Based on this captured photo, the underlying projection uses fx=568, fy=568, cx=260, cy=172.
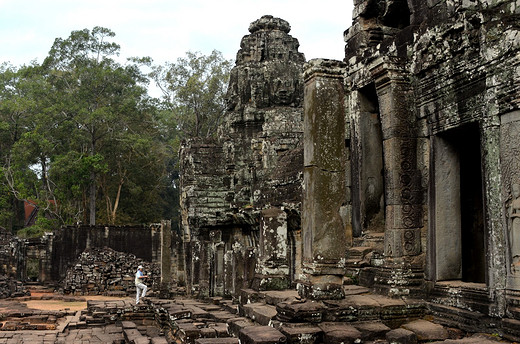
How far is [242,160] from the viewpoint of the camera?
15734mm

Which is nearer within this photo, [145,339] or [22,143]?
[145,339]

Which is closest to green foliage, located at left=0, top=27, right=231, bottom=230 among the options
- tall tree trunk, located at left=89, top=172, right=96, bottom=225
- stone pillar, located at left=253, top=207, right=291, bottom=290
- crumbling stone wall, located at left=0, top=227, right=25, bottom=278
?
tall tree trunk, located at left=89, top=172, right=96, bottom=225

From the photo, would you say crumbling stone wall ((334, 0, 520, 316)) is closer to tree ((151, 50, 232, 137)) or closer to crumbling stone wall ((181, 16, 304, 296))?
crumbling stone wall ((181, 16, 304, 296))

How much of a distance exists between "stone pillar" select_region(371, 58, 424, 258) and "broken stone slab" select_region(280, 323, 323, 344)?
1.69 m

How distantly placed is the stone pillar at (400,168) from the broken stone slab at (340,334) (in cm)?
147

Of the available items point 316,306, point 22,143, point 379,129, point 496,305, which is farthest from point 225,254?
point 22,143

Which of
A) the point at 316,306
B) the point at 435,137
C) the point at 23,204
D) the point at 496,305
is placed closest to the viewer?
the point at 496,305

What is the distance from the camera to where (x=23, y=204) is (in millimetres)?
41375

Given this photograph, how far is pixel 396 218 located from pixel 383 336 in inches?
64.9

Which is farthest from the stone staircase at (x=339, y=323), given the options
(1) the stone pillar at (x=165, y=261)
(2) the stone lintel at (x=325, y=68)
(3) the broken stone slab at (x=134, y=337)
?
(1) the stone pillar at (x=165, y=261)

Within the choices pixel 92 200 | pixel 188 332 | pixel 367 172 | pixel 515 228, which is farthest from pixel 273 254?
pixel 92 200

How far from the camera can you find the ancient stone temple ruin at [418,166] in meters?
5.66

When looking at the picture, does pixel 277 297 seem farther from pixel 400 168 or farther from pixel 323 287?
pixel 400 168

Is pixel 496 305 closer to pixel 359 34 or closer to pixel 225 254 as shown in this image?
pixel 359 34
